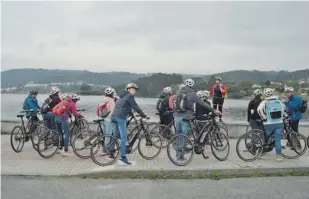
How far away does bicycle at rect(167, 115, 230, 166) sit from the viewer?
30.2 ft

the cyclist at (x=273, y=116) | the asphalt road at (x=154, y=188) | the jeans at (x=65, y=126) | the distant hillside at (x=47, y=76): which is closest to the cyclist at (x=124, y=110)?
the asphalt road at (x=154, y=188)

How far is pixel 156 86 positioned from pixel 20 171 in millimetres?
9113

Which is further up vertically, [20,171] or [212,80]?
[212,80]

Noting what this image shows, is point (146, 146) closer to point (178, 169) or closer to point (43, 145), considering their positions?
point (178, 169)

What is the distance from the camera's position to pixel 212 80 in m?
15.7

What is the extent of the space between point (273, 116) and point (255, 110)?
1298 millimetres

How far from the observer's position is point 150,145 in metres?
10.1

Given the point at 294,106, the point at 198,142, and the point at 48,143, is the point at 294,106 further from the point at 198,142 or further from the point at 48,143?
the point at 48,143

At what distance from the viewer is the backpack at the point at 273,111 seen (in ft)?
30.9

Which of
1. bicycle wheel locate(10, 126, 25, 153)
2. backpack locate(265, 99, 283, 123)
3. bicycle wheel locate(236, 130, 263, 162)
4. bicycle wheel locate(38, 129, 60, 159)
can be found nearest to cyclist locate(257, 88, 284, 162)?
backpack locate(265, 99, 283, 123)

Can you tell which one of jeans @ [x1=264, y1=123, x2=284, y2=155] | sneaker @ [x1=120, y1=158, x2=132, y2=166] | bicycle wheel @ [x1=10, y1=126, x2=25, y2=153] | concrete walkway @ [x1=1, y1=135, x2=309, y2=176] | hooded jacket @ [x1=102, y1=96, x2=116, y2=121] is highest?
hooded jacket @ [x1=102, y1=96, x2=116, y2=121]

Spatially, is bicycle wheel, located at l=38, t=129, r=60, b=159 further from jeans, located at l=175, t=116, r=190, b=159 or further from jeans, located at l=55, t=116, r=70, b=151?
jeans, located at l=175, t=116, r=190, b=159

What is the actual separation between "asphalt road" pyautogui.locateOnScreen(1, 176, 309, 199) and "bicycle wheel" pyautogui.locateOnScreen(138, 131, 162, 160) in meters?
2.10

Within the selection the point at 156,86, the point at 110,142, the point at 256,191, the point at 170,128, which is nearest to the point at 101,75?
the point at 156,86
